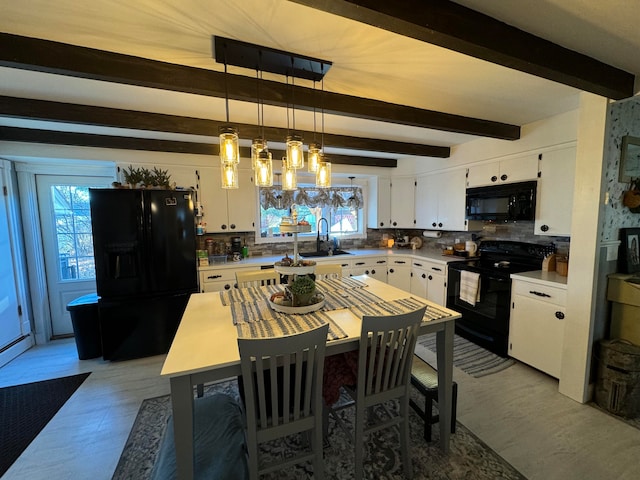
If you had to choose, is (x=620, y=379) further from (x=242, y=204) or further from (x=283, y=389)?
(x=242, y=204)

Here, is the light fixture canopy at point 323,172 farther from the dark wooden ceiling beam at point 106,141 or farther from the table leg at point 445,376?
the dark wooden ceiling beam at point 106,141

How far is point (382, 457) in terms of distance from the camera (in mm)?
1747

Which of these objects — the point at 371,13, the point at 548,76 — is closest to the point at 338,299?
the point at 371,13

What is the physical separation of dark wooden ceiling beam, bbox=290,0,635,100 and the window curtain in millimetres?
3168

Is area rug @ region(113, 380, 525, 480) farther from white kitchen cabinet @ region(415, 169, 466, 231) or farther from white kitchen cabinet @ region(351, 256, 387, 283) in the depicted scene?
white kitchen cabinet @ region(415, 169, 466, 231)

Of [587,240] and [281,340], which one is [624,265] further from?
[281,340]

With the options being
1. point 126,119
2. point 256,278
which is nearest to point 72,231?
point 126,119

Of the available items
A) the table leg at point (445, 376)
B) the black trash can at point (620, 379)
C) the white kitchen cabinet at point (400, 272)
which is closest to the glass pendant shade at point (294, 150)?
the table leg at point (445, 376)

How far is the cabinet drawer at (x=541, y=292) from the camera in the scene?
2381 mm

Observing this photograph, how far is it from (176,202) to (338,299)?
2.13 metres

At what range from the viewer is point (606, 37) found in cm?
144

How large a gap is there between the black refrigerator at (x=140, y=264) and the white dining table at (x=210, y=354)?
1.11m

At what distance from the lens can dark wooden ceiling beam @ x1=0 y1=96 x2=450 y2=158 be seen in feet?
6.91

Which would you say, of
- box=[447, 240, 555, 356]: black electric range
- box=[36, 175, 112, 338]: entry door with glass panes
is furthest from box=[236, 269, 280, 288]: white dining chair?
box=[36, 175, 112, 338]: entry door with glass panes
